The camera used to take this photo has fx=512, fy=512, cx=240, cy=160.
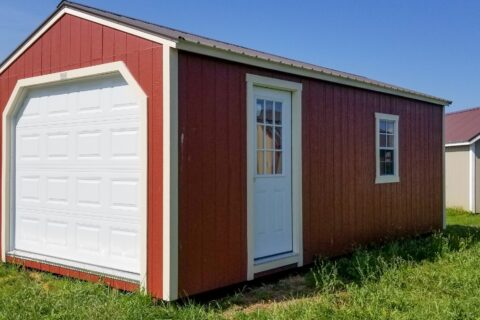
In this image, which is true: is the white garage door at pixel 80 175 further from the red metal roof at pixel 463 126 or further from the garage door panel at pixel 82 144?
the red metal roof at pixel 463 126

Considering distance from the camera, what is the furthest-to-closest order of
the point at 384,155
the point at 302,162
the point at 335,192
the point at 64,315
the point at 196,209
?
the point at 384,155 → the point at 335,192 → the point at 302,162 → the point at 196,209 → the point at 64,315

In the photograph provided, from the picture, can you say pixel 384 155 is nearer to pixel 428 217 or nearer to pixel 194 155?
pixel 428 217

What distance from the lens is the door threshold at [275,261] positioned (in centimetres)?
623

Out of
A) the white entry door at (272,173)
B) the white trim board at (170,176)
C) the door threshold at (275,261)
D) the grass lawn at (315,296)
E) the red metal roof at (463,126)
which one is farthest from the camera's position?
the red metal roof at (463,126)

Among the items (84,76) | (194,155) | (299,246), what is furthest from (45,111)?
(299,246)

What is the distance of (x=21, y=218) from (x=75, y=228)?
1.27 meters

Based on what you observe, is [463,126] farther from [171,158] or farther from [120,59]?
[171,158]

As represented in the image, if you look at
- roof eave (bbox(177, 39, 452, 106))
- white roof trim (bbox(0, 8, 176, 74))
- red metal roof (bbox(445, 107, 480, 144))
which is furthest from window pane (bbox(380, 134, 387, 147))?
red metal roof (bbox(445, 107, 480, 144))

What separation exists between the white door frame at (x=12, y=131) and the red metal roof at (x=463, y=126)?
43.4 ft

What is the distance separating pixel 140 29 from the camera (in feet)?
18.2

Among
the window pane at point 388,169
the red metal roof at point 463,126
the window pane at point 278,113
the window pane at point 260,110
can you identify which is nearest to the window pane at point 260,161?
the window pane at point 260,110

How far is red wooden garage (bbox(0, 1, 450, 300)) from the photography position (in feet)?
17.6

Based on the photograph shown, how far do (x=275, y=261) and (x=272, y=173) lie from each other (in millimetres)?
1121

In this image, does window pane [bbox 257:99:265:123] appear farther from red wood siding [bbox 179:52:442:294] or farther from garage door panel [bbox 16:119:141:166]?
garage door panel [bbox 16:119:141:166]
